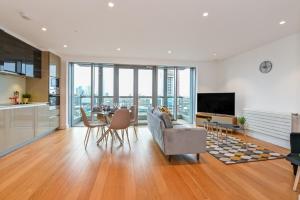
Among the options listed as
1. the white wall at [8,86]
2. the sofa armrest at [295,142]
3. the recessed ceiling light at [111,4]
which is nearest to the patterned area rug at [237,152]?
the sofa armrest at [295,142]

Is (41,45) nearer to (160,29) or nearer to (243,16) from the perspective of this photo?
(160,29)

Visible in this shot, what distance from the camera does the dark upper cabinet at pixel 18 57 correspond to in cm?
363

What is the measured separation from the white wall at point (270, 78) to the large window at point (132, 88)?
1868 millimetres

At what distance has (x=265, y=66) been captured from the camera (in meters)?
4.85

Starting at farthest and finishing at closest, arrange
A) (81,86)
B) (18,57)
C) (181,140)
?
(81,86) → (18,57) → (181,140)

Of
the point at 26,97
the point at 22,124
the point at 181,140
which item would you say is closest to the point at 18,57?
the point at 26,97

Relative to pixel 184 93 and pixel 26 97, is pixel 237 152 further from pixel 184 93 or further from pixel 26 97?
pixel 26 97

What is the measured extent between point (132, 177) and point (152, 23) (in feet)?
9.18

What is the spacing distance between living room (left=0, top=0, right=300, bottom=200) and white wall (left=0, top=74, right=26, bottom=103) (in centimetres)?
3

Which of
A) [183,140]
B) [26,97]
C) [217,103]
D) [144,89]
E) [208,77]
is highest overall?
[208,77]

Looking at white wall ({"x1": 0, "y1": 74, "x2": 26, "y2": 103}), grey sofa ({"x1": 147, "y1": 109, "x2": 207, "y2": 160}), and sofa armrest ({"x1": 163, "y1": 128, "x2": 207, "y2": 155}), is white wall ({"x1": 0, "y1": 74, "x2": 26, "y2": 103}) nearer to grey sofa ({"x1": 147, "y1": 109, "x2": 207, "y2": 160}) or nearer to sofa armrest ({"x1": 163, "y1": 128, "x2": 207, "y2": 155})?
grey sofa ({"x1": 147, "y1": 109, "x2": 207, "y2": 160})

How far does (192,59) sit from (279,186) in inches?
206

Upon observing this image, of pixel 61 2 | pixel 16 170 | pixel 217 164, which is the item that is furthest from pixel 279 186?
pixel 61 2

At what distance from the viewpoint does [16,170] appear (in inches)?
110
